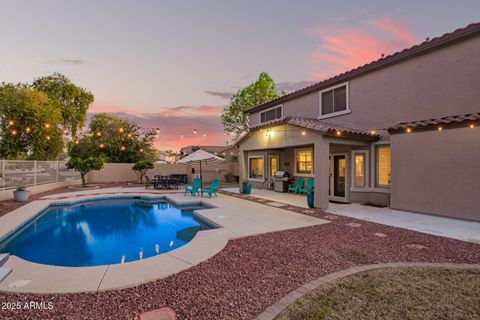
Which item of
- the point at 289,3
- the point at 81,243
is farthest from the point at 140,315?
the point at 289,3

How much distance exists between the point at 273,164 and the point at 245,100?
52.7 ft

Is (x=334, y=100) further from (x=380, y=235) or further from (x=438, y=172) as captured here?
(x=380, y=235)

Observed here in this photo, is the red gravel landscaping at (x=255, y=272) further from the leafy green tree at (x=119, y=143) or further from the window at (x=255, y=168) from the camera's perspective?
the leafy green tree at (x=119, y=143)

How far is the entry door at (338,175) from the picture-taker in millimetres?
11984

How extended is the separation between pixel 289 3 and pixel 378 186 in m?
11.4

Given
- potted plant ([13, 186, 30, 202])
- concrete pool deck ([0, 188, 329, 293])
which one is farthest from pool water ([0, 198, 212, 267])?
potted plant ([13, 186, 30, 202])

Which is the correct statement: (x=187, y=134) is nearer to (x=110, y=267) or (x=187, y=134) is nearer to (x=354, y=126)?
(x=354, y=126)

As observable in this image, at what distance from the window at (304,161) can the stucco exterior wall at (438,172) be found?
5396 millimetres

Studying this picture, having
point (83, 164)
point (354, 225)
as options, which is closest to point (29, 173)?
point (83, 164)

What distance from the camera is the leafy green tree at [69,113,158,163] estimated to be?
27.5 m

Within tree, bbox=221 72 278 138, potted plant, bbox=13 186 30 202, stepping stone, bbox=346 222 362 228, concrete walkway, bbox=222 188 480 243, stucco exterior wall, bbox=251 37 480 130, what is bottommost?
stepping stone, bbox=346 222 362 228

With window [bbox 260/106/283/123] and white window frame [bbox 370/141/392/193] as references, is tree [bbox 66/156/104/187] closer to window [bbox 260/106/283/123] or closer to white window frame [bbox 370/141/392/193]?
window [bbox 260/106/283/123]

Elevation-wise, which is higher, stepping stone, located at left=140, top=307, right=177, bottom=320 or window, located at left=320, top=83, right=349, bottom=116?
window, located at left=320, top=83, right=349, bottom=116

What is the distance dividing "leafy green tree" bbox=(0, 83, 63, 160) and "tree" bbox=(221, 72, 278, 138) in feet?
63.6
